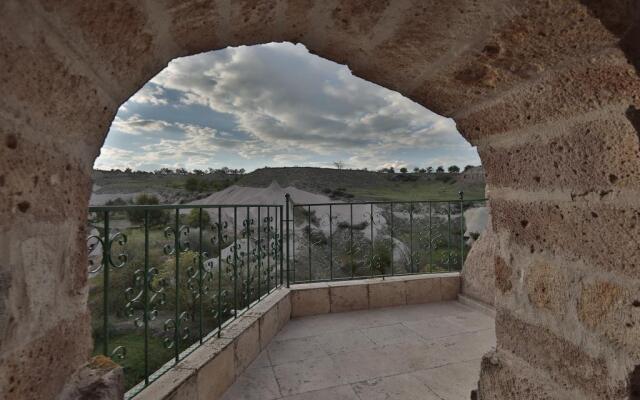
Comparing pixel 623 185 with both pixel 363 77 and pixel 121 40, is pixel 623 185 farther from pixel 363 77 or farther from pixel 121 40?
pixel 121 40

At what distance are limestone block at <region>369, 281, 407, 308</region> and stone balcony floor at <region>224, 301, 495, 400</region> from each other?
0.18 m

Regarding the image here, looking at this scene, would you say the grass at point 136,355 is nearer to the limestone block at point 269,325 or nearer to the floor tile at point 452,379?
the limestone block at point 269,325

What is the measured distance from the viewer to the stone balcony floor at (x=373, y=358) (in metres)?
2.29

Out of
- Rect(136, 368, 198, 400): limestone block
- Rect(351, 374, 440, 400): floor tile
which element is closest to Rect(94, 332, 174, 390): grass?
Rect(136, 368, 198, 400): limestone block

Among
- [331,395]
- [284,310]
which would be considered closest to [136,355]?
[284,310]

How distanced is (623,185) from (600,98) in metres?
0.24

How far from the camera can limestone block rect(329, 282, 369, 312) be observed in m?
3.87

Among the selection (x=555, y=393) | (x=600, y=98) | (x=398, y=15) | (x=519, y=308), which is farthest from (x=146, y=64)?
(x=555, y=393)

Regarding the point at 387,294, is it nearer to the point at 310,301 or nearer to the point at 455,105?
the point at 310,301

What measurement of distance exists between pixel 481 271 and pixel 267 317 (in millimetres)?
2546

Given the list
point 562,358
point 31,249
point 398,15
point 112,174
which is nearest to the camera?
point 31,249

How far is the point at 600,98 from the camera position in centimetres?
91

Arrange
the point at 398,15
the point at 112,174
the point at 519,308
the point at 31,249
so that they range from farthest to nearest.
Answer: the point at 112,174 → the point at 519,308 → the point at 398,15 → the point at 31,249

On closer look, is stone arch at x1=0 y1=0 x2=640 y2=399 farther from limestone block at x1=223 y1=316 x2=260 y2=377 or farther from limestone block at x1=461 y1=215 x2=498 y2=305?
limestone block at x1=461 y1=215 x2=498 y2=305
